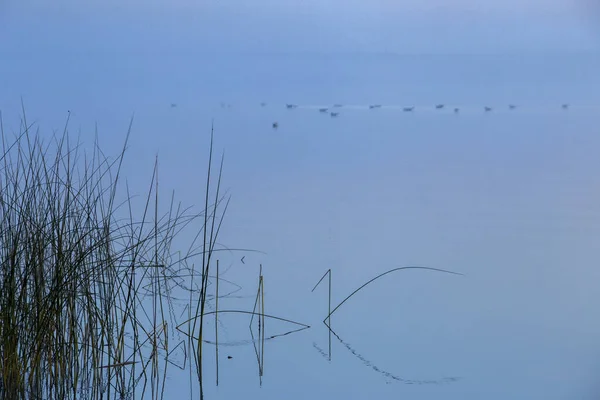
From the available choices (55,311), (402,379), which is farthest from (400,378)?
(55,311)

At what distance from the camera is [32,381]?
225 centimetres

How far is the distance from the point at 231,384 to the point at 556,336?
56.4 inches

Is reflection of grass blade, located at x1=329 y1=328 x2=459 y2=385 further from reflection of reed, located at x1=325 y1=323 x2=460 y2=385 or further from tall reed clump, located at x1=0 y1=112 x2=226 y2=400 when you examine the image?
tall reed clump, located at x1=0 y1=112 x2=226 y2=400

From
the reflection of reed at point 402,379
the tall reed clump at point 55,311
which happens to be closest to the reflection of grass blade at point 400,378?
the reflection of reed at point 402,379

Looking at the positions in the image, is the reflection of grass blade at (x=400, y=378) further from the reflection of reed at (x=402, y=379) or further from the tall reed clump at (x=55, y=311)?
the tall reed clump at (x=55, y=311)

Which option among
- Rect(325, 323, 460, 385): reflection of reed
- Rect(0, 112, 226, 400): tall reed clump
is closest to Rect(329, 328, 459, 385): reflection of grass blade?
Rect(325, 323, 460, 385): reflection of reed

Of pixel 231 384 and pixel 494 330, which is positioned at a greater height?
pixel 494 330

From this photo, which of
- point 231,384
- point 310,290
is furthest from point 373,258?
point 231,384

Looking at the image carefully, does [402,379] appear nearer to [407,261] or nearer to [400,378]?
[400,378]

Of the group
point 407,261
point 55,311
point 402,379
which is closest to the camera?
point 55,311

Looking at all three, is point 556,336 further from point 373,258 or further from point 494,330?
point 373,258

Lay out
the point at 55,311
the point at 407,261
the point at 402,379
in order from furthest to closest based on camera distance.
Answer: the point at 407,261 → the point at 402,379 → the point at 55,311

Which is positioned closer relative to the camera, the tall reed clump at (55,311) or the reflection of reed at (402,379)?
the tall reed clump at (55,311)

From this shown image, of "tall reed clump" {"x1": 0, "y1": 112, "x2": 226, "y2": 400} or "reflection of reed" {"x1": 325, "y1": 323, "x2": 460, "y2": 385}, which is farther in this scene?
"reflection of reed" {"x1": 325, "y1": 323, "x2": 460, "y2": 385}
